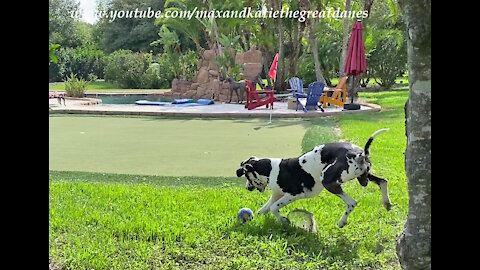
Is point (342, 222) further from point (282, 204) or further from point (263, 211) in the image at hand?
point (263, 211)

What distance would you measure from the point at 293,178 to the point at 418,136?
1.46m

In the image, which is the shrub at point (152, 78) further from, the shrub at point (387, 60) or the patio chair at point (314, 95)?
the patio chair at point (314, 95)

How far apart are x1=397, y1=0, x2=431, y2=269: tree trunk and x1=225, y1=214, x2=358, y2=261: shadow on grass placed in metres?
0.89

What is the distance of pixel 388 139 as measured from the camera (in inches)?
278

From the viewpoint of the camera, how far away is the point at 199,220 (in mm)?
3537

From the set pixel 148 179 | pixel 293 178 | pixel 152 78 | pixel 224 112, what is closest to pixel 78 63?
pixel 152 78

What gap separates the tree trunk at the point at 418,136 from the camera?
1.80 m

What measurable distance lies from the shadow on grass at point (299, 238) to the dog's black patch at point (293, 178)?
0.24m

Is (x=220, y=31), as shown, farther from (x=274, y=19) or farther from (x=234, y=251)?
(x=234, y=251)

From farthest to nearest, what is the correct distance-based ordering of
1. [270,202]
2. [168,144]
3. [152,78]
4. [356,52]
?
[152,78]
[356,52]
[168,144]
[270,202]

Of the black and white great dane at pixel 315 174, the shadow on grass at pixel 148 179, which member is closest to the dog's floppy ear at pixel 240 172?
the black and white great dane at pixel 315 174
